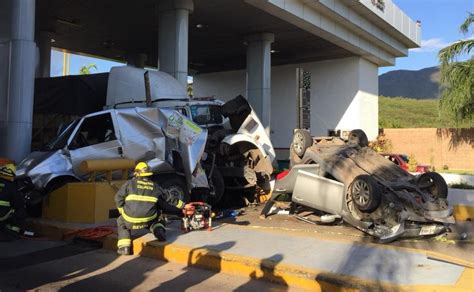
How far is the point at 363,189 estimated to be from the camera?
8391 mm

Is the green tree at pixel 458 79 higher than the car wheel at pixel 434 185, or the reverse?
the green tree at pixel 458 79

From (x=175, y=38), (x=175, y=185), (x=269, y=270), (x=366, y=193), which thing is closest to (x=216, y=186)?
(x=175, y=185)

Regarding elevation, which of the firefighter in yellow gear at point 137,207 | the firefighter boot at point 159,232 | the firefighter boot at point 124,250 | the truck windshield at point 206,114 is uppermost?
the truck windshield at point 206,114

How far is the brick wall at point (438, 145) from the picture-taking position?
30344 millimetres

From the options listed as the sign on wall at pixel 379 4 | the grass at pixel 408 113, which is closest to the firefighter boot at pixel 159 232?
the sign on wall at pixel 379 4

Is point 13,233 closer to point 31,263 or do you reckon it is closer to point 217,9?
point 31,263

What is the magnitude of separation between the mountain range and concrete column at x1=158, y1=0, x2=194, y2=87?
469 feet

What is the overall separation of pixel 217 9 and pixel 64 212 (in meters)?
12.4

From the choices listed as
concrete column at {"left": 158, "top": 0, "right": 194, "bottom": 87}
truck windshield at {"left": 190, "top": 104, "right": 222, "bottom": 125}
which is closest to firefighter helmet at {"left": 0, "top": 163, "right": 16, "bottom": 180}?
truck windshield at {"left": 190, "top": 104, "right": 222, "bottom": 125}

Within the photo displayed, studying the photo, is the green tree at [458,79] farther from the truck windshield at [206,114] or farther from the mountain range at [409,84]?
the mountain range at [409,84]

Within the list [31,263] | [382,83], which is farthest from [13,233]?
[382,83]

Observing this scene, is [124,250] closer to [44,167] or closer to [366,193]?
[44,167]

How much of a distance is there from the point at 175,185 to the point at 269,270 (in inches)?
170

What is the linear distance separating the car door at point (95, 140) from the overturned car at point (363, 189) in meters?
3.58
